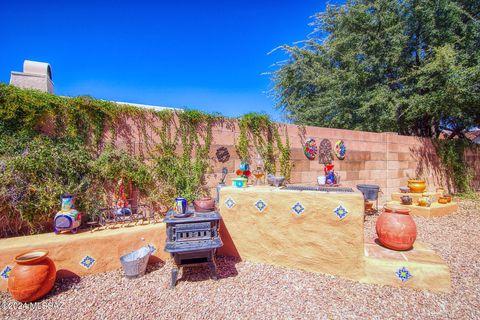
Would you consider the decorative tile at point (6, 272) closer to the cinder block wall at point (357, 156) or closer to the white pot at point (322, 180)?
the cinder block wall at point (357, 156)

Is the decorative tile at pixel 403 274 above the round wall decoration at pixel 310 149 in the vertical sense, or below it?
below

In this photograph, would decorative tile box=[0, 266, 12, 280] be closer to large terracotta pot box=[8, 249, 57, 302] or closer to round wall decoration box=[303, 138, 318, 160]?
large terracotta pot box=[8, 249, 57, 302]

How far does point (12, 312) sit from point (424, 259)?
4.59 meters

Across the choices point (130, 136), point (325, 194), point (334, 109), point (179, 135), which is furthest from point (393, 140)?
point (130, 136)

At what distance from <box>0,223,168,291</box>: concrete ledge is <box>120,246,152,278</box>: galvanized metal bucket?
0.70ft

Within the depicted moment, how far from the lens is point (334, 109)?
935 centimetres

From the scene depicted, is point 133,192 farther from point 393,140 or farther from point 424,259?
point 393,140

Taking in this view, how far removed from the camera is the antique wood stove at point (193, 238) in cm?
297

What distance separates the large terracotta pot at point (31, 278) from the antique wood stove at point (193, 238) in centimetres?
129

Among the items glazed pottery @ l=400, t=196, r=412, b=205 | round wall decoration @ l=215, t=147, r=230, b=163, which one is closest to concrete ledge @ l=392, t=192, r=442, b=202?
glazed pottery @ l=400, t=196, r=412, b=205

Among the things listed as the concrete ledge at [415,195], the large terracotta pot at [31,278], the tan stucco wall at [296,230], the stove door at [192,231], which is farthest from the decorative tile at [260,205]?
the concrete ledge at [415,195]

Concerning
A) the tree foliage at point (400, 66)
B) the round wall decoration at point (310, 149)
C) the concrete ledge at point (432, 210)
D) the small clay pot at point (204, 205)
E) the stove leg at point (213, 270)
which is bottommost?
the stove leg at point (213, 270)

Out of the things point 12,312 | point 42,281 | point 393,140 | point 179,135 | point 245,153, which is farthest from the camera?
point 393,140

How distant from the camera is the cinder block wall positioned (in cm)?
475
